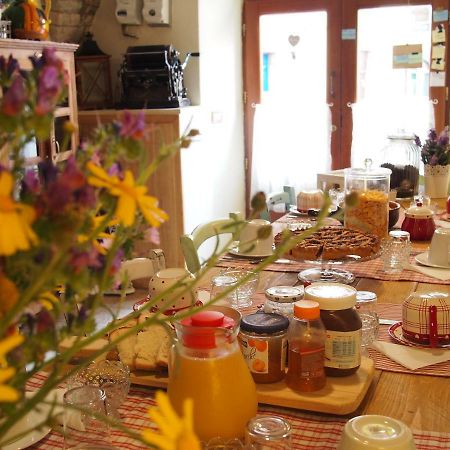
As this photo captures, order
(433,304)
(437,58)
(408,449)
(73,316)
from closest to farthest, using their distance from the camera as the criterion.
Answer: (73,316) → (408,449) → (433,304) → (437,58)

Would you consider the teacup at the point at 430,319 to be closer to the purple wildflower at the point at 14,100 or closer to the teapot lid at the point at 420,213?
the teapot lid at the point at 420,213

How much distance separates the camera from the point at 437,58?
4531 mm

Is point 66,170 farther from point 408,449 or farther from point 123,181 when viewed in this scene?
point 408,449

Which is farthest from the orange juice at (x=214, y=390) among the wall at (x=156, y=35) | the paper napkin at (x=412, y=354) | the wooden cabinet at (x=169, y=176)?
the wall at (x=156, y=35)

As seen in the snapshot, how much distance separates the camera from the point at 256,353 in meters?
1.25

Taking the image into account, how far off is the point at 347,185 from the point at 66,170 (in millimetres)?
2228

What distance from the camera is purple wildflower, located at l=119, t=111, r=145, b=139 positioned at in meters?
0.53

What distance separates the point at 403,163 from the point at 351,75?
5.09 ft

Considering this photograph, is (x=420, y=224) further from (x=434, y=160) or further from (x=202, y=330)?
(x=202, y=330)

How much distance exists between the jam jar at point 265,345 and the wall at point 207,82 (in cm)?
301

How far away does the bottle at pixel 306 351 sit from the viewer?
1204mm

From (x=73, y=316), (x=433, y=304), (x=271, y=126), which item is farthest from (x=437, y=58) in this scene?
(x=73, y=316)

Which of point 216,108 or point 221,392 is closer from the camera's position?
point 221,392

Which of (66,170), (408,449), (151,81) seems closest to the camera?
(66,170)
